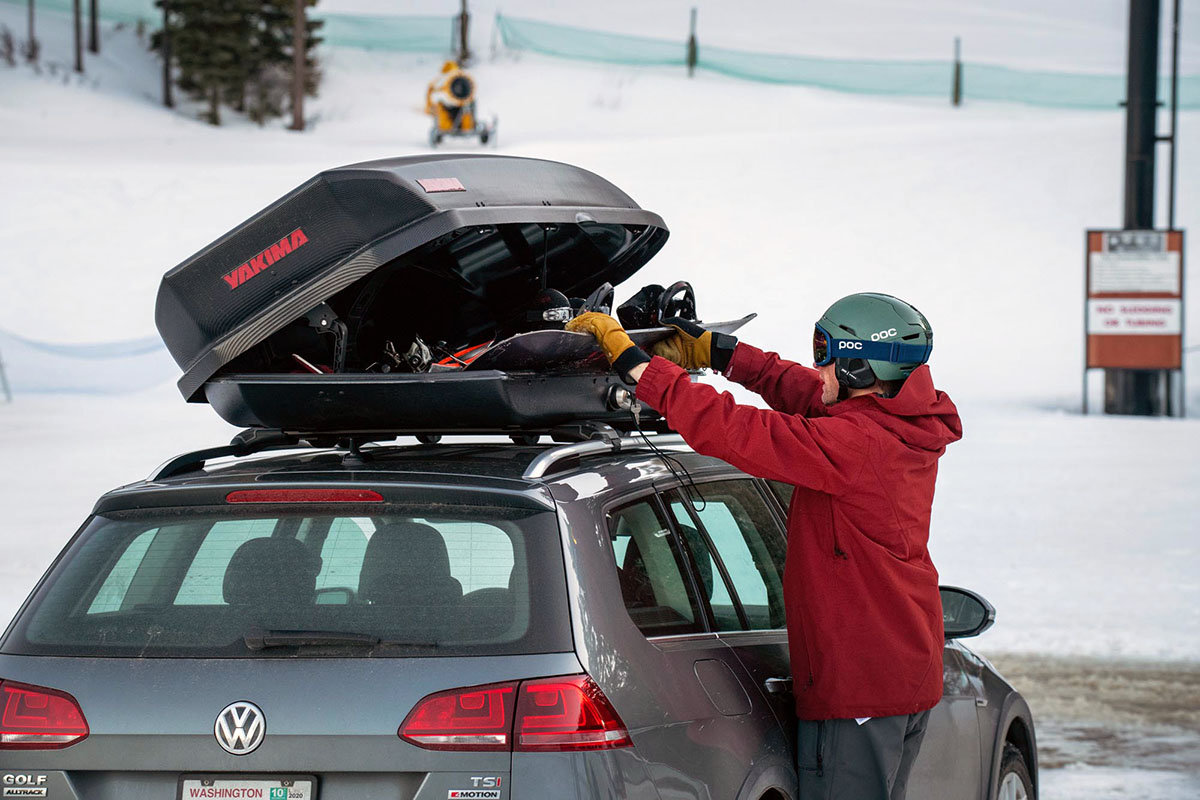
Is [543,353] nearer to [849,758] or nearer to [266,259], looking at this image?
[266,259]

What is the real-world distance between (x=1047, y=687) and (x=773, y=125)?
150 ft

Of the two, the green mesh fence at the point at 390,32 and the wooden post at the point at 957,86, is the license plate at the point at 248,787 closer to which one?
the wooden post at the point at 957,86

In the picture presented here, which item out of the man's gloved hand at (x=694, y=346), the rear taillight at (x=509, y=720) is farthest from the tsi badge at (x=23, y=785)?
the man's gloved hand at (x=694, y=346)

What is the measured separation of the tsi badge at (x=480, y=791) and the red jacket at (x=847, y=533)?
3.63 ft

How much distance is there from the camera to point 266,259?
14.0ft

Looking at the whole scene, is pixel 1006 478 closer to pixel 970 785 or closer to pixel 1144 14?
pixel 1144 14

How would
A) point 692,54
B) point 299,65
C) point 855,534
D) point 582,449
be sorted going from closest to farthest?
1. point 582,449
2. point 855,534
3. point 299,65
4. point 692,54

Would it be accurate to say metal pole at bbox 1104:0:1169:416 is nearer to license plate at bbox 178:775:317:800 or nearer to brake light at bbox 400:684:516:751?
brake light at bbox 400:684:516:751

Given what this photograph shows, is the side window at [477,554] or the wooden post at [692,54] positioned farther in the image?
the wooden post at [692,54]

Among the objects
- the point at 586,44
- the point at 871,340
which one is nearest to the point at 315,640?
the point at 871,340

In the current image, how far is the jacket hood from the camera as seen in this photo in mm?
3846

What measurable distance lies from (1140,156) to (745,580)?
18314mm

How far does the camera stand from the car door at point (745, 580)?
3.75 metres

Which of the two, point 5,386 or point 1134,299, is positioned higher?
point 1134,299
